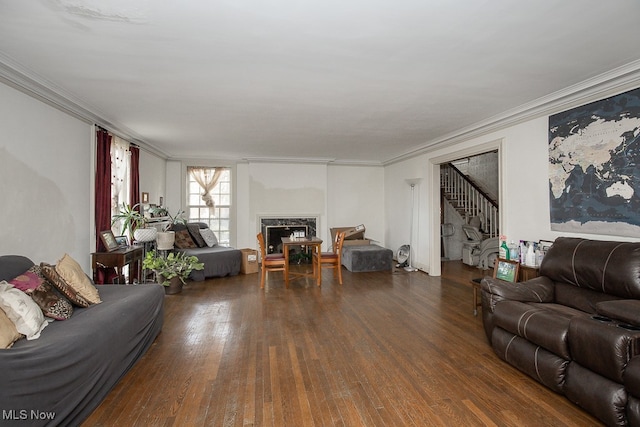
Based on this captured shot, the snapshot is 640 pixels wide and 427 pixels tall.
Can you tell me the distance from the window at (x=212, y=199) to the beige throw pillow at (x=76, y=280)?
4.67 meters

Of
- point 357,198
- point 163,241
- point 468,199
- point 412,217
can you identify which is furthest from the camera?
point 357,198

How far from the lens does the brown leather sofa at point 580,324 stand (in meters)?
1.78

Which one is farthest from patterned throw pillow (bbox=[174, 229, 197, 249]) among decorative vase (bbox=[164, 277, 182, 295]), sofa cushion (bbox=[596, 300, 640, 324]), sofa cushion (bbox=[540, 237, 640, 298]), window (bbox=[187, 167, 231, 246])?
sofa cushion (bbox=[596, 300, 640, 324])

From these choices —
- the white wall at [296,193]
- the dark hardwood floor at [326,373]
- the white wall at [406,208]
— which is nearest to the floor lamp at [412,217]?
the white wall at [406,208]

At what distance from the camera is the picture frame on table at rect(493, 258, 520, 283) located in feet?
11.2

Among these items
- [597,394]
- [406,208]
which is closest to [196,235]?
[406,208]

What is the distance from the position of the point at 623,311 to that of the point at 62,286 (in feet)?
13.6

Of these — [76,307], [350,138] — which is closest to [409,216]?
[350,138]

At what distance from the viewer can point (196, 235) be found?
21.0 feet

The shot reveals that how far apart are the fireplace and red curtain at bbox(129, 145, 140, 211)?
2796 millimetres

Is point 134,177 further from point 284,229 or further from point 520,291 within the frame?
point 520,291

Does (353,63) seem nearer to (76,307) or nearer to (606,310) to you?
(606,310)

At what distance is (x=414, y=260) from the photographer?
670 cm

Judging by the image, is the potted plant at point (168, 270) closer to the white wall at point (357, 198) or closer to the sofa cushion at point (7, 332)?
the sofa cushion at point (7, 332)
